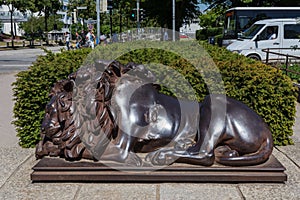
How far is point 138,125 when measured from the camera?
4.13m

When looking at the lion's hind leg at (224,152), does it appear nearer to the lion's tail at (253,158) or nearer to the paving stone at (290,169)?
the lion's tail at (253,158)

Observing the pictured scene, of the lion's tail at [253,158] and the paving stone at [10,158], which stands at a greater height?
the lion's tail at [253,158]

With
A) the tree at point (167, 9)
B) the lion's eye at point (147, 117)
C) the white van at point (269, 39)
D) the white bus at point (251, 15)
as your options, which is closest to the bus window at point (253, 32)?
the white van at point (269, 39)

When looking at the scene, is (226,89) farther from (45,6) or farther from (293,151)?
(45,6)

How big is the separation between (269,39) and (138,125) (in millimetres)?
15949

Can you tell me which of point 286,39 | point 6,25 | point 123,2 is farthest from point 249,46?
point 6,25

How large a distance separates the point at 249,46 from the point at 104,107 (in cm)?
1540

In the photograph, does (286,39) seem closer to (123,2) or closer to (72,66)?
(72,66)

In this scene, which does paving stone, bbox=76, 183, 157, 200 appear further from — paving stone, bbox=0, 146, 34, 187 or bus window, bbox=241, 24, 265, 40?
bus window, bbox=241, 24, 265, 40

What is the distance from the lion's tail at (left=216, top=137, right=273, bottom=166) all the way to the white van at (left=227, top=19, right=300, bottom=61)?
14.7m

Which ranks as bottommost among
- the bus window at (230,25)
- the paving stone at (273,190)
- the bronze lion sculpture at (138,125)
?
the paving stone at (273,190)

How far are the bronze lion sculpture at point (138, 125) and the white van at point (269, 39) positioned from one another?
48.2 feet

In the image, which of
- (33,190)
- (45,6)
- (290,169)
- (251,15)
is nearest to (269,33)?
(251,15)

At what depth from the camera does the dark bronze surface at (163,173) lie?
13.1ft
